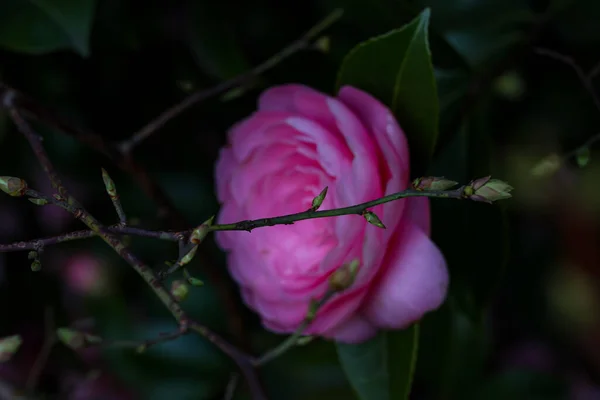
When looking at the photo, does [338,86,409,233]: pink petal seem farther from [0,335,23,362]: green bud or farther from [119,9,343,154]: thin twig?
[0,335,23,362]: green bud

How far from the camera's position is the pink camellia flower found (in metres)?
0.40

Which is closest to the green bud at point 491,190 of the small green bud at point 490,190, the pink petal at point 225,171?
the small green bud at point 490,190

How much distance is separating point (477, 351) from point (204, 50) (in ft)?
1.73

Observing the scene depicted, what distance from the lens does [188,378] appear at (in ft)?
2.51

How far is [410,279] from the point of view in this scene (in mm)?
406

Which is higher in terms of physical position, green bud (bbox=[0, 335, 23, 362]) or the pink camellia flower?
green bud (bbox=[0, 335, 23, 362])

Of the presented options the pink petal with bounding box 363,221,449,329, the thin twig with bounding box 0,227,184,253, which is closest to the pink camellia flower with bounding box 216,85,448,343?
the pink petal with bounding box 363,221,449,329

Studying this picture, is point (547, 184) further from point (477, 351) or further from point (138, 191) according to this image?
point (138, 191)

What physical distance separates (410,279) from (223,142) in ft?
1.12

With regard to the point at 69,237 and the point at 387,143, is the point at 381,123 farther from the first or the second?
the point at 69,237

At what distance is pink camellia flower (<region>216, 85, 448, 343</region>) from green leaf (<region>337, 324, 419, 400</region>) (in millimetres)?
18

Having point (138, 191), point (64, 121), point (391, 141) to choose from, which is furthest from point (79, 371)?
point (391, 141)

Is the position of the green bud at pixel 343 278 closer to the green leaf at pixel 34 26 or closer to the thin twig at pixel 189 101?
the thin twig at pixel 189 101

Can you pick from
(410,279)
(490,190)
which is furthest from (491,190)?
(410,279)
